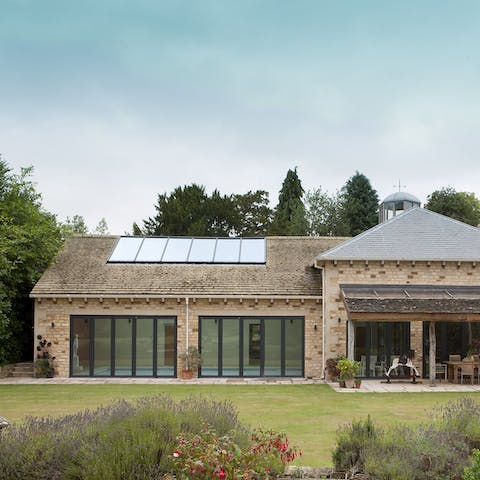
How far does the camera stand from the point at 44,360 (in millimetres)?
22125

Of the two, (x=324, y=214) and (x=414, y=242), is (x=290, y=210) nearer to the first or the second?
(x=324, y=214)

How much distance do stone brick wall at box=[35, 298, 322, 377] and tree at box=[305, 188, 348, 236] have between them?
33.1 m

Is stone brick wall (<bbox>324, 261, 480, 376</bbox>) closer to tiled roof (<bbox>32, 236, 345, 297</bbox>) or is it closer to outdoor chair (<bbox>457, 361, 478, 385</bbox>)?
tiled roof (<bbox>32, 236, 345, 297</bbox>)

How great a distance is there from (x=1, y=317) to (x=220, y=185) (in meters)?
40.4

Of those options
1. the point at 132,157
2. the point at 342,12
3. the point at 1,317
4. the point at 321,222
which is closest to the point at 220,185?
the point at 321,222

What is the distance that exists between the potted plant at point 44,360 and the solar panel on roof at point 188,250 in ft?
13.1

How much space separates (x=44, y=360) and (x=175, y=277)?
5.37m

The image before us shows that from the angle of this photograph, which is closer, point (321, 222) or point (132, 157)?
point (132, 157)

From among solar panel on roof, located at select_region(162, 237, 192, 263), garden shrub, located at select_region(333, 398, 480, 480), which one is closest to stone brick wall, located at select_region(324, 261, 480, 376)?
solar panel on roof, located at select_region(162, 237, 192, 263)

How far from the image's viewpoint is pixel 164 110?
23.2 metres

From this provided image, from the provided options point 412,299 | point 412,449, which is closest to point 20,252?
point 412,299

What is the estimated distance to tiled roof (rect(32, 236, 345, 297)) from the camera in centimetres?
2236

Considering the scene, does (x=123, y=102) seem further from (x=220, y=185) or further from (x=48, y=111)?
(x=220, y=185)

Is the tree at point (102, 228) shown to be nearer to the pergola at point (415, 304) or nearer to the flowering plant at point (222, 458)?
the pergola at point (415, 304)
